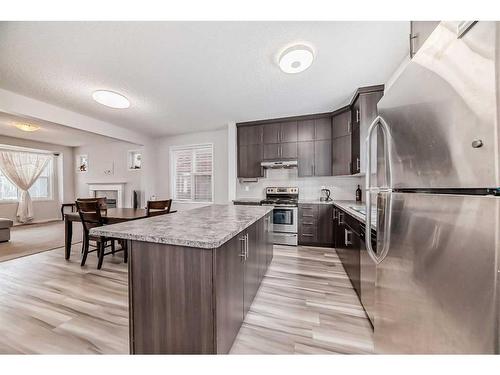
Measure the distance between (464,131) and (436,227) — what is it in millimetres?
302

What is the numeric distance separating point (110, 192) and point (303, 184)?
572cm

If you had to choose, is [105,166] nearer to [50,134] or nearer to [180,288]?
[50,134]

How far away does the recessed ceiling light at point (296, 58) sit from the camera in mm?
1913

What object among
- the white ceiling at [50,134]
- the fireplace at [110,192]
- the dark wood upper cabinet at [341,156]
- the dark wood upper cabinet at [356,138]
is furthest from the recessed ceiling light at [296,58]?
the fireplace at [110,192]

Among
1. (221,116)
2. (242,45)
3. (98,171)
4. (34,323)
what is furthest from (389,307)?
(98,171)

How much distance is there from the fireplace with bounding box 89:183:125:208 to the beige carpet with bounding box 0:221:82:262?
3.40 ft

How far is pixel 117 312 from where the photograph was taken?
1760 mm

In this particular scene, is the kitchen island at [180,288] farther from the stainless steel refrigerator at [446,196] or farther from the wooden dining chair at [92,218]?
the wooden dining chair at [92,218]

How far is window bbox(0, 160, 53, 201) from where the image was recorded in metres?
5.33

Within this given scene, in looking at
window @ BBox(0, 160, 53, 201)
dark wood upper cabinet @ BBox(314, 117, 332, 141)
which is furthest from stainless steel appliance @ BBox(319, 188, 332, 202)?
window @ BBox(0, 160, 53, 201)

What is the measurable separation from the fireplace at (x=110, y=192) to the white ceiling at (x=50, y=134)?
1.37 m

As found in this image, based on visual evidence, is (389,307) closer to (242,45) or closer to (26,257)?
(242,45)

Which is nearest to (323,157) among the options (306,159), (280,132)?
(306,159)

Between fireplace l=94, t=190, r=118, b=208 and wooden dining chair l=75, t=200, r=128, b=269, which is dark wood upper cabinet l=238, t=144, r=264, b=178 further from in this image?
fireplace l=94, t=190, r=118, b=208
